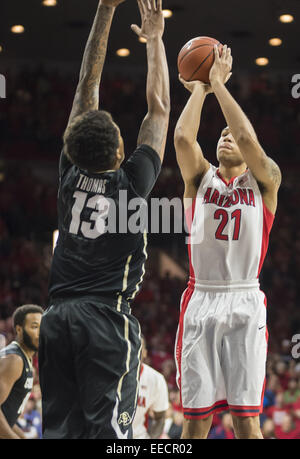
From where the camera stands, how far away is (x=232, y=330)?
4.32 meters

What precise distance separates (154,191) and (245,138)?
1243cm

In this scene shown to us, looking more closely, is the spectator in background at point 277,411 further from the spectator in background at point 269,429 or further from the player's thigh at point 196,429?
the player's thigh at point 196,429

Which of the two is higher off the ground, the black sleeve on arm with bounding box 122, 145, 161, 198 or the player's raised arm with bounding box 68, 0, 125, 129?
the player's raised arm with bounding box 68, 0, 125, 129

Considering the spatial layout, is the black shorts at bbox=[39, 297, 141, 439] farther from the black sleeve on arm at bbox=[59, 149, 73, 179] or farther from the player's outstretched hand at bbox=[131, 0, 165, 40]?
the player's outstretched hand at bbox=[131, 0, 165, 40]

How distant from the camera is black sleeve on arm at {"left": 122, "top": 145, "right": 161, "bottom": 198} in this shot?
3447 millimetres

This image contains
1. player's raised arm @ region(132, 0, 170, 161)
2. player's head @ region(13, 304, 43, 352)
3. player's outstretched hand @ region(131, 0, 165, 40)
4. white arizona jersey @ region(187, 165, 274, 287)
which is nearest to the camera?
player's raised arm @ region(132, 0, 170, 161)

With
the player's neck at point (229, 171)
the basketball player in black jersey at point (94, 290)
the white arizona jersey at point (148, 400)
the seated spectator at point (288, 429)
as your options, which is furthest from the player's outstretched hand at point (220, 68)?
the seated spectator at point (288, 429)

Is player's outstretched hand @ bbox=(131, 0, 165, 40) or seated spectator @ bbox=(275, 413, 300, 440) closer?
player's outstretched hand @ bbox=(131, 0, 165, 40)

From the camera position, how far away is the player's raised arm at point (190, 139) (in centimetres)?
445

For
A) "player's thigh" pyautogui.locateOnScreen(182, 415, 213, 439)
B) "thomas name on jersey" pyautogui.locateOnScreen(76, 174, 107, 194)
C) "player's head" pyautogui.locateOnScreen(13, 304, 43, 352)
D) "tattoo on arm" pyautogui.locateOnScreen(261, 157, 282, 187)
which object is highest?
"tattoo on arm" pyautogui.locateOnScreen(261, 157, 282, 187)

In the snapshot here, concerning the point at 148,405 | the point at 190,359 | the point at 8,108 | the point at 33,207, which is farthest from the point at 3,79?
the point at 190,359

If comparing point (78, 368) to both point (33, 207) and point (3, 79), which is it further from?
point (3, 79)

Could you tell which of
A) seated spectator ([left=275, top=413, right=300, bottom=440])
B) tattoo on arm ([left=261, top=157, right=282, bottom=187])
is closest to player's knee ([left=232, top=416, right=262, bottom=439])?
tattoo on arm ([left=261, top=157, right=282, bottom=187])

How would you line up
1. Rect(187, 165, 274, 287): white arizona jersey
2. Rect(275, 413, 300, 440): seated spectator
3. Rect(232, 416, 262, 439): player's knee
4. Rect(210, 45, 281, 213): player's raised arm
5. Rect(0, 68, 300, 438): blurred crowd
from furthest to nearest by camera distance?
Rect(0, 68, 300, 438): blurred crowd, Rect(275, 413, 300, 440): seated spectator, Rect(187, 165, 274, 287): white arizona jersey, Rect(210, 45, 281, 213): player's raised arm, Rect(232, 416, 262, 439): player's knee
